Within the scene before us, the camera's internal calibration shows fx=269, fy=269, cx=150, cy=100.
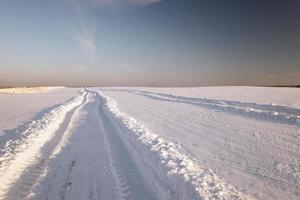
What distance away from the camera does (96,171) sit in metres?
6.20

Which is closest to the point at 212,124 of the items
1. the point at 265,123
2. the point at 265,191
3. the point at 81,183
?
the point at 265,123

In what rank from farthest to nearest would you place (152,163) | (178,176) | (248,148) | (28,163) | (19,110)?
(19,110) < (248,148) < (28,163) < (152,163) < (178,176)

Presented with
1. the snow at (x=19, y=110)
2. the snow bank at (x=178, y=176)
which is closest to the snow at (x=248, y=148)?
the snow bank at (x=178, y=176)

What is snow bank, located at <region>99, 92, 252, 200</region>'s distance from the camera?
15.9 ft

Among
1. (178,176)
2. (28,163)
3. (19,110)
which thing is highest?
(178,176)

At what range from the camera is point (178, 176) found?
5.52 m

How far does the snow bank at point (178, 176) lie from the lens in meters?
4.84

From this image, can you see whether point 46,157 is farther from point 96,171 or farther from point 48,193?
point 48,193

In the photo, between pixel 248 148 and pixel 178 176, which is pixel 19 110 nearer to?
pixel 248 148

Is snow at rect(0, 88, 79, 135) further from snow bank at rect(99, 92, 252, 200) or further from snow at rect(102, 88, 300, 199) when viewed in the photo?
snow at rect(102, 88, 300, 199)

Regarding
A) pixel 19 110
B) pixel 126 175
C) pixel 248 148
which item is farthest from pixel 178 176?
pixel 19 110

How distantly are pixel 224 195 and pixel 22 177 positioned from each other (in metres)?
4.29

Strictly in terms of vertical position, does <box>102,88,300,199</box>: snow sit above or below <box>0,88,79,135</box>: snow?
above

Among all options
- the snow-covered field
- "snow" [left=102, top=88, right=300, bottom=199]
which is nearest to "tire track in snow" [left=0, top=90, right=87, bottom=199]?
the snow-covered field
